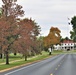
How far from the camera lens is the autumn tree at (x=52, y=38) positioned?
421 feet

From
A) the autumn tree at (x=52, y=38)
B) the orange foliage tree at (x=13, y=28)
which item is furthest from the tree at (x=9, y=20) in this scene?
the autumn tree at (x=52, y=38)

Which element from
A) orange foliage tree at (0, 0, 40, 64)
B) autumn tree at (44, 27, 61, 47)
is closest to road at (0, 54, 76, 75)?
orange foliage tree at (0, 0, 40, 64)

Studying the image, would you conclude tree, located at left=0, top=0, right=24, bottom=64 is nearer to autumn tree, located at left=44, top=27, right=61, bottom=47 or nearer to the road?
the road

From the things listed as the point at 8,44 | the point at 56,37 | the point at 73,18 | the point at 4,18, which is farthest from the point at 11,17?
the point at 56,37

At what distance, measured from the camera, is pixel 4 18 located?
1848 inches

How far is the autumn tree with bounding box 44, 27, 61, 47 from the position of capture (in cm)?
12838

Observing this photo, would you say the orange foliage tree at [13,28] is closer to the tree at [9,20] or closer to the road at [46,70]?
the tree at [9,20]

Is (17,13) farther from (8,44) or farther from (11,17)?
(8,44)

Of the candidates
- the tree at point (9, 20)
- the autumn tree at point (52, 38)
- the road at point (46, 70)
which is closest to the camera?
the road at point (46, 70)

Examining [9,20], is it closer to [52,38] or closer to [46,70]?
[46,70]

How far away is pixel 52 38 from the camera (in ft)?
430

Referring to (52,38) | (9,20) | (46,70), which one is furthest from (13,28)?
(52,38)

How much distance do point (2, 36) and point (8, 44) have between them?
1.93 meters

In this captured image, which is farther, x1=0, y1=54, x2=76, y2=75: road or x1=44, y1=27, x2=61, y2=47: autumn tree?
x1=44, y1=27, x2=61, y2=47: autumn tree
